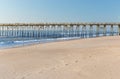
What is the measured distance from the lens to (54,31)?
89.8 m

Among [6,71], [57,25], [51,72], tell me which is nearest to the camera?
[51,72]

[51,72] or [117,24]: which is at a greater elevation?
[117,24]

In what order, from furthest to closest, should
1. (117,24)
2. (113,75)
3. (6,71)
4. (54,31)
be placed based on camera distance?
(54,31)
(117,24)
(6,71)
(113,75)

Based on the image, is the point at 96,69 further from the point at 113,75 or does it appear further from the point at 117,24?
the point at 117,24

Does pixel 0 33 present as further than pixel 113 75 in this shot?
Yes

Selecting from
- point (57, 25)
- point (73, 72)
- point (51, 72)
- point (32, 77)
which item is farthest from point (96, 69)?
point (57, 25)

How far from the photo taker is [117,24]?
243ft

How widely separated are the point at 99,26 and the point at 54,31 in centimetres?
1779

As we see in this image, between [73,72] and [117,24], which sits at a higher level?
[117,24]

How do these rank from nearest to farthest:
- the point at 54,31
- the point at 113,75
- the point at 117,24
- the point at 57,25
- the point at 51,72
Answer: the point at 113,75 → the point at 51,72 → the point at 117,24 → the point at 57,25 → the point at 54,31

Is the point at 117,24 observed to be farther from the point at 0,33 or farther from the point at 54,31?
the point at 0,33

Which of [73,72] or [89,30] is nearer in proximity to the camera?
[73,72]

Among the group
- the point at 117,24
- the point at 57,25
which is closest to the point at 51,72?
the point at 117,24

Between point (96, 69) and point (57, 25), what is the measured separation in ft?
242
